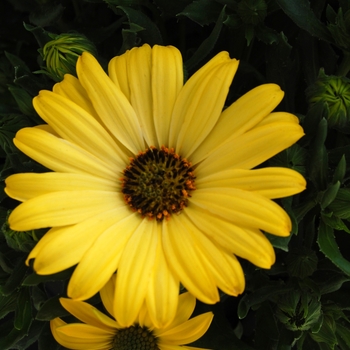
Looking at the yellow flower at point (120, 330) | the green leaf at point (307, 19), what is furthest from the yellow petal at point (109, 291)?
the green leaf at point (307, 19)

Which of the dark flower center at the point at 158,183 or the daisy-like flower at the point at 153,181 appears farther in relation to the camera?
the dark flower center at the point at 158,183

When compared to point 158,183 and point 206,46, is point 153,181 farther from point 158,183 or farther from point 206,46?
point 206,46

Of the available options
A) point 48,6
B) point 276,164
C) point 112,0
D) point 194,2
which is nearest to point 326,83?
point 276,164

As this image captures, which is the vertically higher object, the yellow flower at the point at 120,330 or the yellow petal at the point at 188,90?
the yellow petal at the point at 188,90

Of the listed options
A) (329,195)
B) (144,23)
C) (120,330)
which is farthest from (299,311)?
(144,23)

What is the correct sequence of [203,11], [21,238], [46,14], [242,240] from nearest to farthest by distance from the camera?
[242,240], [21,238], [203,11], [46,14]

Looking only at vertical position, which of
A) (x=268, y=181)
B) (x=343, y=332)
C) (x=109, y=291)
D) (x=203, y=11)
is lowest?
(x=343, y=332)

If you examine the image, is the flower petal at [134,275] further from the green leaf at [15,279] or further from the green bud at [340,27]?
the green bud at [340,27]
